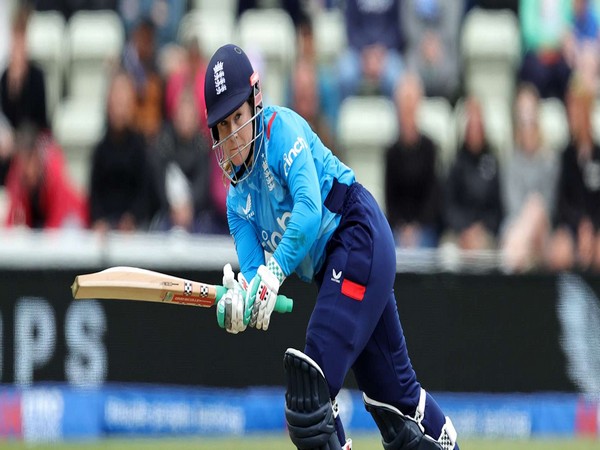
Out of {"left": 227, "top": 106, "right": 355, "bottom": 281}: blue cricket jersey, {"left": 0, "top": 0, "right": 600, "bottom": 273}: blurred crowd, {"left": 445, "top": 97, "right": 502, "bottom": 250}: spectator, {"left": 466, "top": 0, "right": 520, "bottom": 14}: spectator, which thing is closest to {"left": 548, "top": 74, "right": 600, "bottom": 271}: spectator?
{"left": 0, "top": 0, "right": 600, "bottom": 273}: blurred crowd

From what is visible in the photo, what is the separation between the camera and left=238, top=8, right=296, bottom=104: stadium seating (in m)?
11.7

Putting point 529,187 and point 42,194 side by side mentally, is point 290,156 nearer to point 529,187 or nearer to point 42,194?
point 42,194

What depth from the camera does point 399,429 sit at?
18.8 feet

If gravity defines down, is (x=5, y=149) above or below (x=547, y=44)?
below

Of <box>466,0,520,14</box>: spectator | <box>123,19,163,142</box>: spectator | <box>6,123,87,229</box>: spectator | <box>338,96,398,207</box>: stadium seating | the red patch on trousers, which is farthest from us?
<box>466,0,520,14</box>: spectator

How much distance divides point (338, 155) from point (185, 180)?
154cm

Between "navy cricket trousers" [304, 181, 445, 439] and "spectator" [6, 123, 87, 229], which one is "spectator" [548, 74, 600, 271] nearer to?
"spectator" [6, 123, 87, 229]

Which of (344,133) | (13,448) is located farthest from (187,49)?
(13,448)

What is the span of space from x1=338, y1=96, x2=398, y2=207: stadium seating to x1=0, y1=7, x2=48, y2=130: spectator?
2636 millimetres

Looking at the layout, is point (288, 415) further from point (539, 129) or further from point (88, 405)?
point (539, 129)

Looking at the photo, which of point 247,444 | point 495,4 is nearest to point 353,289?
point 247,444

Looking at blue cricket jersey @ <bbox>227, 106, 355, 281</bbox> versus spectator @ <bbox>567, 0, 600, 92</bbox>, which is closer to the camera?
blue cricket jersey @ <bbox>227, 106, 355, 281</bbox>

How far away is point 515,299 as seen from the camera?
30.5 feet

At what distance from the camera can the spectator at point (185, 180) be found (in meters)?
10.4
